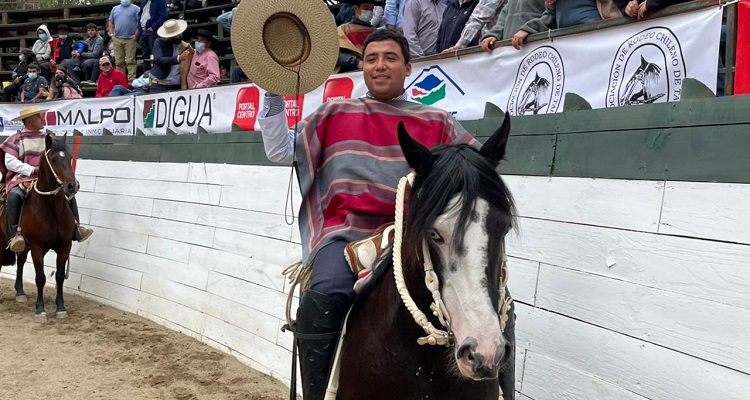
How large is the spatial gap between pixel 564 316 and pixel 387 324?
4.10 ft

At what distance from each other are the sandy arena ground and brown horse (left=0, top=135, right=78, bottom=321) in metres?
0.63

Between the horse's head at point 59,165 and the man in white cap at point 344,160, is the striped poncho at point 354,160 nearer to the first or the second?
the man in white cap at point 344,160

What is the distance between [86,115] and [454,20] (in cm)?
625

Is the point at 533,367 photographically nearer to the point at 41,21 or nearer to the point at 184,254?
the point at 184,254

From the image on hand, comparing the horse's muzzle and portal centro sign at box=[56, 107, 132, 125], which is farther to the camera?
portal centro sign at box=[56, 107, 132, 125]

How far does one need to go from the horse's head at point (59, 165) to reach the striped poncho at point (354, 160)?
16.3 ft

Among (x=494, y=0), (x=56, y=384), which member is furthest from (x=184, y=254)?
(x=494, y=0)

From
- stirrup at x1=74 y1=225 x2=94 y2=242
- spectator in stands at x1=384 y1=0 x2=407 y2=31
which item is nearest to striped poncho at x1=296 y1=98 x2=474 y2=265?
spectator in stands at x1=384 y1=0 x2=407 y2=31

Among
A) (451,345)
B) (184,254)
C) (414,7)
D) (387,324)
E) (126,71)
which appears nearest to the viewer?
(451,345)

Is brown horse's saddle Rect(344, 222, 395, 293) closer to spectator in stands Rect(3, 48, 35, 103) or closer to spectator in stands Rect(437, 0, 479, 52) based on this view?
spectator in stands Rect(437, 0, 479, 52)

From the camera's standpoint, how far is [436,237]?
1855 millimetres

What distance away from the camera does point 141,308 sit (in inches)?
283

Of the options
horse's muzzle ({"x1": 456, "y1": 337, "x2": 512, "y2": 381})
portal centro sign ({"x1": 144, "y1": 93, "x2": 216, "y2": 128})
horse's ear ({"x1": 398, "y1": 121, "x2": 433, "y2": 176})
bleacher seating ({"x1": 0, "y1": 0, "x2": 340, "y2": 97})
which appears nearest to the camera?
horse's muzzle ({"x1": 456, "y1": 337, "x2": 512, "y2": 381})

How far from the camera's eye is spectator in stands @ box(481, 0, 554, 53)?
3.78m
